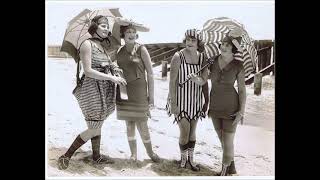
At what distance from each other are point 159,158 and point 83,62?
3.95ft

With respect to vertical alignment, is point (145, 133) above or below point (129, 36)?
below

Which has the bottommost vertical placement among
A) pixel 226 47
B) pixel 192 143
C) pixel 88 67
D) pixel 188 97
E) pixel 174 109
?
pixel 192 143

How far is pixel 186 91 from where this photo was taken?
620 centimetres

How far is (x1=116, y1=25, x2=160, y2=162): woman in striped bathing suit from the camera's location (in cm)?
615

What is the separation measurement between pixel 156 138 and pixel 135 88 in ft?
1.76

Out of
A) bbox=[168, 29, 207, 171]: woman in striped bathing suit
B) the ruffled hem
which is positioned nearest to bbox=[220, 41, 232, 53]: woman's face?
bbox=[168, 29, 207, 171]: woman in striped bathing suit

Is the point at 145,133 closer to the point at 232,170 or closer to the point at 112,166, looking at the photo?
the point at 112,166

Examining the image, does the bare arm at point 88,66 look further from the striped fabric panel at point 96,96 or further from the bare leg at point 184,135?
the bare leg at point 184,135

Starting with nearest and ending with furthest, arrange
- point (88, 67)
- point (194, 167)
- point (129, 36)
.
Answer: point (88, 67) < point (129, 36) < point (194, 167)

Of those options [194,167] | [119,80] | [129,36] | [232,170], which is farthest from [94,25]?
[232,170]

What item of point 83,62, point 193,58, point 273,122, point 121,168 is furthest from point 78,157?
point 273,122

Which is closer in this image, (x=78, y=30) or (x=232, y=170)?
(x=78, y=30)

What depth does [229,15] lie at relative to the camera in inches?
245

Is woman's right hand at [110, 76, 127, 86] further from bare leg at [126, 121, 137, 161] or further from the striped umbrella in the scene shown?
the striped umbrella
